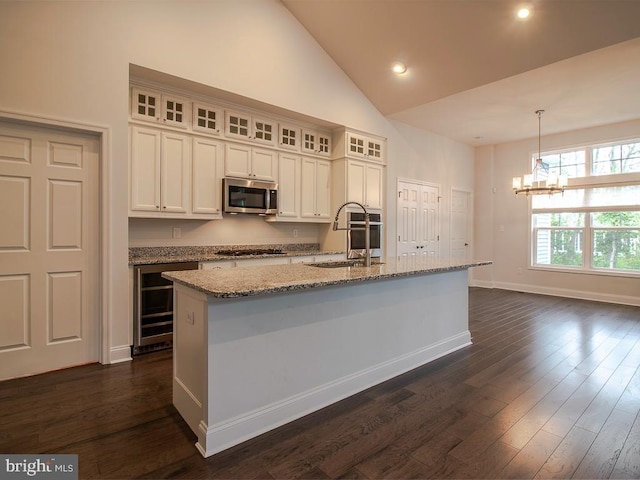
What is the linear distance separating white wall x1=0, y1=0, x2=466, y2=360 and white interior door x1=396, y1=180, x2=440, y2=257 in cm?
252

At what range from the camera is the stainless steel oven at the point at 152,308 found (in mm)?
3301

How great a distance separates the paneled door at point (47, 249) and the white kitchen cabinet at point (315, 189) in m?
2.59

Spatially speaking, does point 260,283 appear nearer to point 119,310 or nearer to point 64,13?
point 119,310

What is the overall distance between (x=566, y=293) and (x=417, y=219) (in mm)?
3120

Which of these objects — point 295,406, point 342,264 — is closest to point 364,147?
point 342,264

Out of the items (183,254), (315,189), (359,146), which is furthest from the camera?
(359,146)

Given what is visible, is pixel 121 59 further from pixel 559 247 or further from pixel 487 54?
pixel 559 247

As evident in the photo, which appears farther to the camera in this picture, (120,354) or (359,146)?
(359,146)

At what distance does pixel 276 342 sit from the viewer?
6.88ft

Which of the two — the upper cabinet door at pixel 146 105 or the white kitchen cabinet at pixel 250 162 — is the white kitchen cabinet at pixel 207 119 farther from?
the upper cabinet door at pixel 146 105

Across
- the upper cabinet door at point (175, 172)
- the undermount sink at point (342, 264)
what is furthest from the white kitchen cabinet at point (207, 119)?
the undermount sink at point (342, 264)

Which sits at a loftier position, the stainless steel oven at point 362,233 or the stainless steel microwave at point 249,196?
the stainless steel microwave at point 249,196

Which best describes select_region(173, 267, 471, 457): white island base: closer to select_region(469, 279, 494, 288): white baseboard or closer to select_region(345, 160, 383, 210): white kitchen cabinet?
select_region(345, 160, 383, 210): white kitchen cabinet

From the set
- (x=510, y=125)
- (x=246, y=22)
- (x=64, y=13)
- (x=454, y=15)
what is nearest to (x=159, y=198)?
(x=64, y=13)
